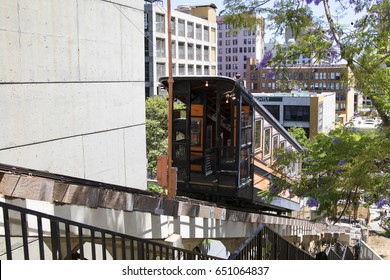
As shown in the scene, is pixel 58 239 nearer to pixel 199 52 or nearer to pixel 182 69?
pixel 182 69

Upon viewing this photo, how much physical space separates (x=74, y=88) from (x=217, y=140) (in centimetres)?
332

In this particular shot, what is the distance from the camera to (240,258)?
146 inches

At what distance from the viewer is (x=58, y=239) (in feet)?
9.30

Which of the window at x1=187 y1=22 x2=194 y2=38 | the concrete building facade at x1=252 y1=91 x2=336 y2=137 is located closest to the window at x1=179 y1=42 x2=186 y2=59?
the window at x1=187 y1=22 x2=194 y2=38

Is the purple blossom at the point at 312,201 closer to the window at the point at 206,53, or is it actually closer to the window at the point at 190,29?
the window at the point at 190,29

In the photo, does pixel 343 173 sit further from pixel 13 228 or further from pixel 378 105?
pixel 13 228

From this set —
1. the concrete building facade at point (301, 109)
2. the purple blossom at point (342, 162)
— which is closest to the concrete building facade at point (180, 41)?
the concrete building facade at point (301, 109)

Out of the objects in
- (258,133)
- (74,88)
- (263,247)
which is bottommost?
(263,247)

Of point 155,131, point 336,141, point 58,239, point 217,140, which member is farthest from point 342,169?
point 155,131

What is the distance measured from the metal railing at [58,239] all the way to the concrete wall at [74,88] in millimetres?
1165

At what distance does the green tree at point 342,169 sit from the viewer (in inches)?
196

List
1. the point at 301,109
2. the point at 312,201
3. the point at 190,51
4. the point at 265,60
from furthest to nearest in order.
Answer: the point at 301,109 < the point at 190,51 < the point at 265,60 < the point at 312,201

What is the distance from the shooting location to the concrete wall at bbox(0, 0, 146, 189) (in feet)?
18.1
